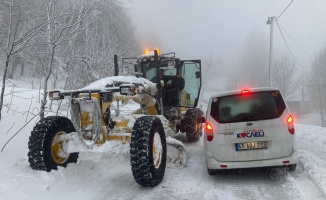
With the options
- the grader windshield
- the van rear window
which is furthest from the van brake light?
the grader windshield

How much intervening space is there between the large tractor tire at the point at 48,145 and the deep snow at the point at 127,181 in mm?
137

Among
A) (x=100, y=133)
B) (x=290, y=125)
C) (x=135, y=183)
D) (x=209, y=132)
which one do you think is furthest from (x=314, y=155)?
(x=100, y=133)

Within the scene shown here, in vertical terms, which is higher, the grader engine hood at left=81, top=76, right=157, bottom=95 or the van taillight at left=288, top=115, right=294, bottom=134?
the grader engine hood at left=81, top=76, right=157, bottom=95

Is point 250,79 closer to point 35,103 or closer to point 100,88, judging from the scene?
point 35,103

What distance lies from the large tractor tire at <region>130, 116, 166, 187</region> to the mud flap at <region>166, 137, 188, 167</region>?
1007mm

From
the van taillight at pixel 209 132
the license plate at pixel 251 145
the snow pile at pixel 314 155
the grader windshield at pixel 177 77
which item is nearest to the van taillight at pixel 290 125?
the license plate at pixel 251 145

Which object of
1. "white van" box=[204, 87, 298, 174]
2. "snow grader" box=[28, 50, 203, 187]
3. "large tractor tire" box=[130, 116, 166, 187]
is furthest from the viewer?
"white van" box=[204, 87, 298, 174]

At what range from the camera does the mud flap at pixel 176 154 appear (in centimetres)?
675

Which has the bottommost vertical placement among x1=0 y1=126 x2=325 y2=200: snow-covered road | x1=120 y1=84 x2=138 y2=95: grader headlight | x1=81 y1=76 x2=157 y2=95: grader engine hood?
x1=0 y1=126 x2=325 y2=200: snow-covered road

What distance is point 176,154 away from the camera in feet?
23.5

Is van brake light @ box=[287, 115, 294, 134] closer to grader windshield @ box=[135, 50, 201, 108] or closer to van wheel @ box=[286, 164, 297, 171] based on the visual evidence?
van wheel @ box=[286, 164, 297, 171]

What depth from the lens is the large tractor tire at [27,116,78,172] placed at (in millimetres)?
5414

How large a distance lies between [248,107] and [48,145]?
11.2 ft

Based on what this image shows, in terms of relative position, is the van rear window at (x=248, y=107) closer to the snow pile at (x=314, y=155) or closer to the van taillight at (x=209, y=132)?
the van taillight at (x=209, y=132)
